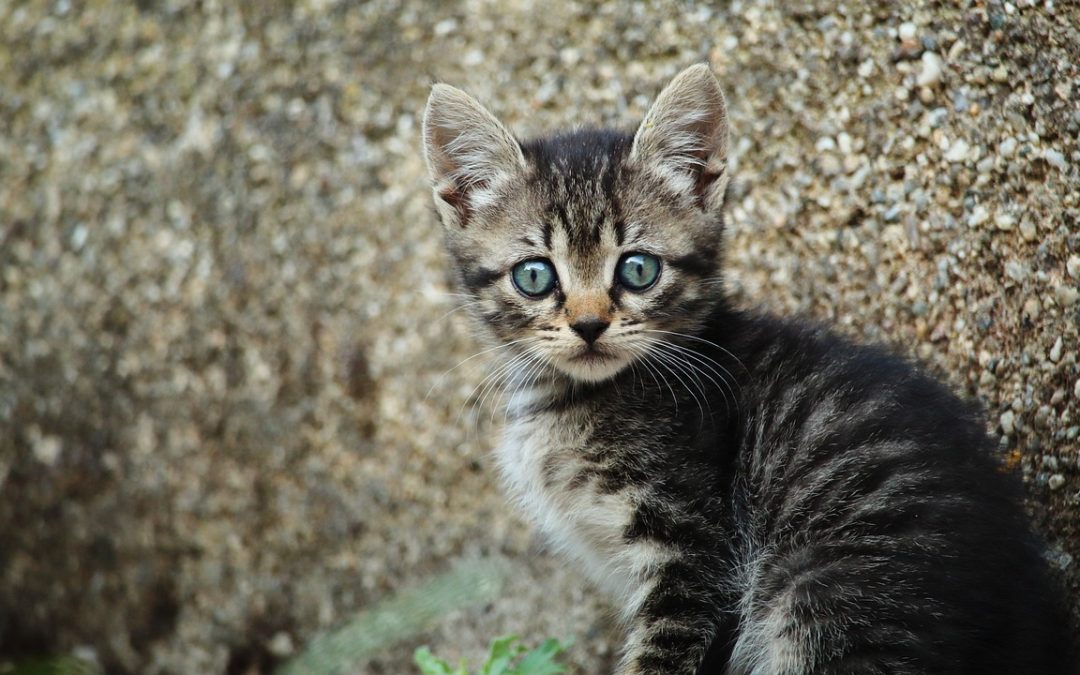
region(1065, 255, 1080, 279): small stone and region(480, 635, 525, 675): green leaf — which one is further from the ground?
region(1065, 255, 1080, 279): small stone

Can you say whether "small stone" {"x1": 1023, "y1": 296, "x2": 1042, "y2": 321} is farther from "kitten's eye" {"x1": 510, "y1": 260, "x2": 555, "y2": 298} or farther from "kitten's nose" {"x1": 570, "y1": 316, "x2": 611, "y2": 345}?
"kitten's eye" {"x1": 510, "y1": 260, "x2": 555, "y2": 298}

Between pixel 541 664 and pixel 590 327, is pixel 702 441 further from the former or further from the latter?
pixel 541 664

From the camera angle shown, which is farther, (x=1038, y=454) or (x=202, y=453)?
(x=202, y=453)

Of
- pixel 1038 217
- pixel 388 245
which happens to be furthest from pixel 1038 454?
pixel 388 245

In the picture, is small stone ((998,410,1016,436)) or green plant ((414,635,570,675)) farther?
small stone ((998,410,1016,436))

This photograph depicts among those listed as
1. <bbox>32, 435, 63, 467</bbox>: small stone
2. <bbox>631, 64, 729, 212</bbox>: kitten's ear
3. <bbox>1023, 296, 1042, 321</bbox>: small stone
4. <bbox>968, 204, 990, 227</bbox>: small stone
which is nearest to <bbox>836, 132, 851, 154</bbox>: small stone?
<bbox>968, 204, 990, 227</bbox>: small stone

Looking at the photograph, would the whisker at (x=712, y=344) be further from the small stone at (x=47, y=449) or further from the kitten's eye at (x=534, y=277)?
the small stone at (x=47, y=449)

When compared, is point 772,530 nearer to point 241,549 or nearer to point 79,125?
point 241,549

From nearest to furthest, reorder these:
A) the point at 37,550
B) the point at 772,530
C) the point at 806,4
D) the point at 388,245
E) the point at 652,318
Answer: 1. the point at 772,530
2. the point at 652,318
3. the point at 806,4
4. the point at 388,245
5. the point at 37,550
